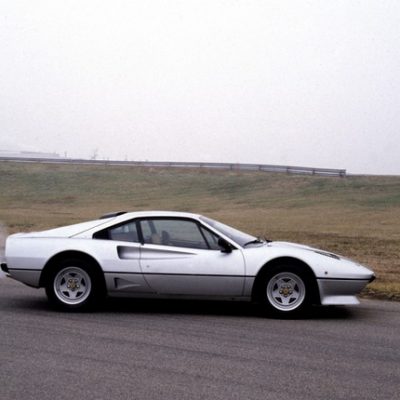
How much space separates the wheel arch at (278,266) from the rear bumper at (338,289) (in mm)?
65

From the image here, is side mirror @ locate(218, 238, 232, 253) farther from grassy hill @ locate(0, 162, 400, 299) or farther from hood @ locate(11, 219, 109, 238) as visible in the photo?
grassy hill @ locate(0, 162, 400, 299)

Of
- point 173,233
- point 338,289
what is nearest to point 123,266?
point 173,233

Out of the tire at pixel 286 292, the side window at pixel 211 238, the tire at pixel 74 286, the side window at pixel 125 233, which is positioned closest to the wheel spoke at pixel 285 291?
the tire at pixel 286 292

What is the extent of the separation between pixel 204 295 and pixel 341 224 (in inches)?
692

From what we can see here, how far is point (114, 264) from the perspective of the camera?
808 cm

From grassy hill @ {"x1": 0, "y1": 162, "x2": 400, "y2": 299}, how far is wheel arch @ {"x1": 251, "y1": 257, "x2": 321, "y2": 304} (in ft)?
13.3

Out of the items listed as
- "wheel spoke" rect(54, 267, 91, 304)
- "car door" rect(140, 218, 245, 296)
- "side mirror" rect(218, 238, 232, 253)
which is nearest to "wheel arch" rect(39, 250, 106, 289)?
"wheel spoke" rect(54, 267, 91, 304)

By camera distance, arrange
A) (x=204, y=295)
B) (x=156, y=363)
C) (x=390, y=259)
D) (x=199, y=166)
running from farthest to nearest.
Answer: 1. (x=199, y=166)
2. (x=390, y=259)
3. (x=204, y=295)
4. (x=156, y=363)

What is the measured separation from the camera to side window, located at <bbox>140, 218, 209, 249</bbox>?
816 cm

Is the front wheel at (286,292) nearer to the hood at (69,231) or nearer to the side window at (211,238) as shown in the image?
the side window at (211,238)

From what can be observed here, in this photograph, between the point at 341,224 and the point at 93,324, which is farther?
the point at 341,224

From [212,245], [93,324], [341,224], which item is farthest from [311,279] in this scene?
[341,224]

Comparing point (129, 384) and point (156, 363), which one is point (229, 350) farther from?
point (129, 384)

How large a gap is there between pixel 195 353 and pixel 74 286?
8.26ft
